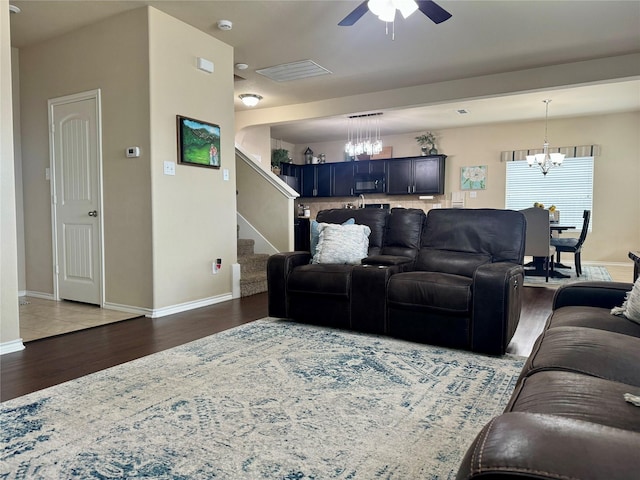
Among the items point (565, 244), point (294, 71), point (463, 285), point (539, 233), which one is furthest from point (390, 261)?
point (565, 244)

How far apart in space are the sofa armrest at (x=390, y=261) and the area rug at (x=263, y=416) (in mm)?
763

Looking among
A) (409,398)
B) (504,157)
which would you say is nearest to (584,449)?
(409,398)

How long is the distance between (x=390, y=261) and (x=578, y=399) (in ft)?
7.78

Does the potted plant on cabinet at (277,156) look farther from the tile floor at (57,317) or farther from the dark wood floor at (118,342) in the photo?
the tile floor at (57,317)

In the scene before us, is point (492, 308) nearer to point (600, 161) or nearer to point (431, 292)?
point (431, 292)

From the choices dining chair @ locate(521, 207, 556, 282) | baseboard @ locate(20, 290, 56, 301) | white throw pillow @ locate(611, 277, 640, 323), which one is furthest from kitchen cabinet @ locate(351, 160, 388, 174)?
white throw pillow @ locate(611, 277, 640, 323)

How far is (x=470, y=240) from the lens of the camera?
3.48 meters

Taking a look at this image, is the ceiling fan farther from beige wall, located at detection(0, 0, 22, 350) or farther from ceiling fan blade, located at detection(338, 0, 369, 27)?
beige wall, located at detection(0, 0, 22, 350)

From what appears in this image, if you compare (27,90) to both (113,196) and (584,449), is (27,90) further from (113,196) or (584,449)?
(584,449)

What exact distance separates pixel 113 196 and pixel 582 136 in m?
7.99

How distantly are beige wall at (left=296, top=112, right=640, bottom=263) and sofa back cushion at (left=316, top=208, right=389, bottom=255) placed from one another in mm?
5675

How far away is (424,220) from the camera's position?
3850mm

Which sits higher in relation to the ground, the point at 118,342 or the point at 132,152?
the point at 132,152

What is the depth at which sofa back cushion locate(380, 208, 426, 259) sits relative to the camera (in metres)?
3.78
